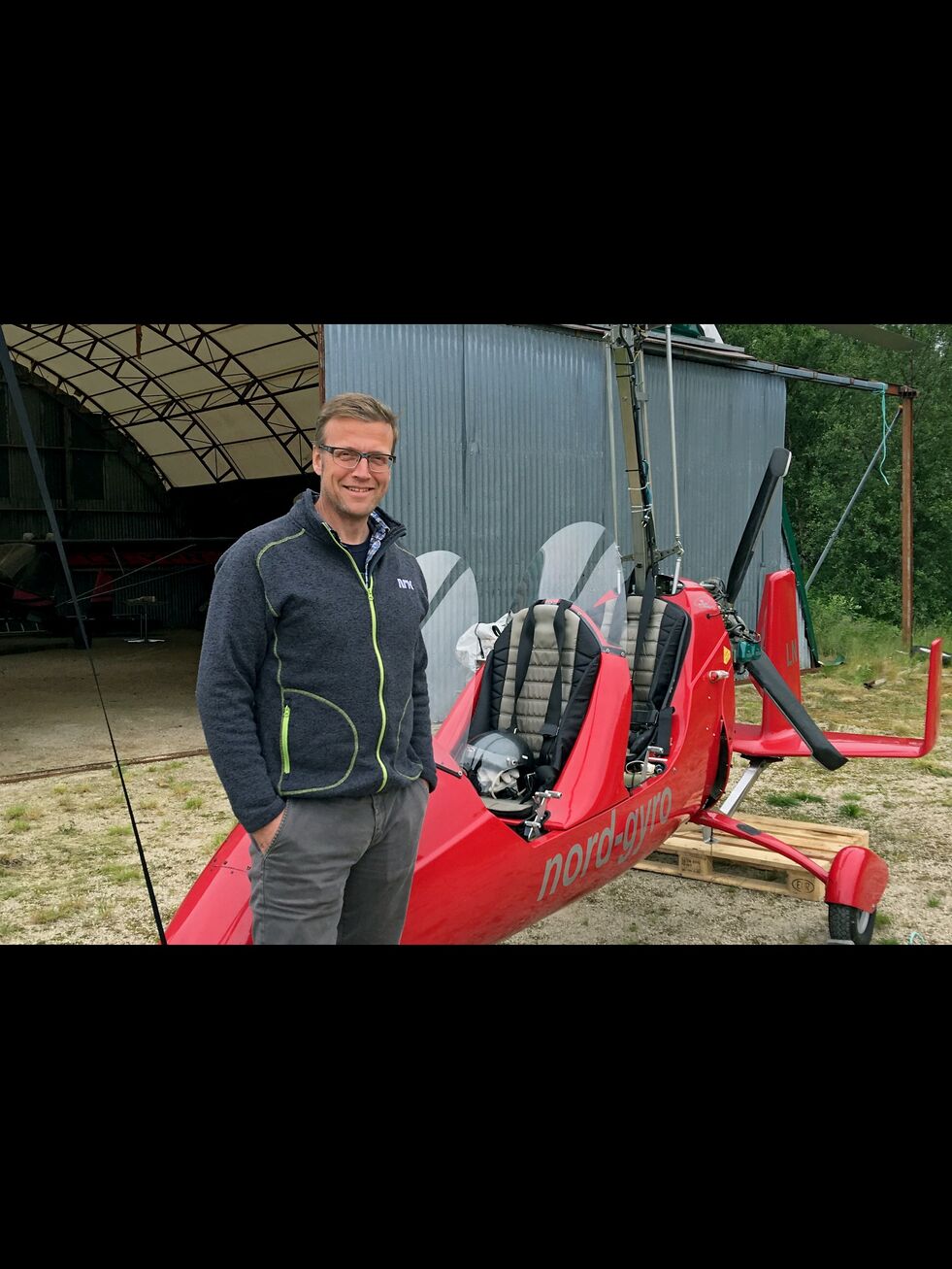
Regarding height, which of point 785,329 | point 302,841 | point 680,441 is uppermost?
point 785,329

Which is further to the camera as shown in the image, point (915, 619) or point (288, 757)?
point (915, 619)

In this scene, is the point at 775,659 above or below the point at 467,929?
above

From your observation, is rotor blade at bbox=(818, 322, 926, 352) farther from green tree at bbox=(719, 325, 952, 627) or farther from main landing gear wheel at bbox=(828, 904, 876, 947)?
green tree at bbox=(719, 325, 952, 627)

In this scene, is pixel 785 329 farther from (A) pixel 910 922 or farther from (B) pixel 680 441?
(A) pixel 910 922

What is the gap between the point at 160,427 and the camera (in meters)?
17.6

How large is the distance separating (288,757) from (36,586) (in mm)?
14170

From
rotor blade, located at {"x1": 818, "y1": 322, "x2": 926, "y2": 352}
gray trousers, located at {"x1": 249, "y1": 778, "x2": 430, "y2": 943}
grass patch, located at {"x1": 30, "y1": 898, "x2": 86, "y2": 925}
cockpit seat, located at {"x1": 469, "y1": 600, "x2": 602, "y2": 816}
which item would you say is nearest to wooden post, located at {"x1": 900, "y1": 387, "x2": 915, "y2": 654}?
rotor blade, located at {"x1": 818, "y1": 322, "x2": 926, "y2": 352}

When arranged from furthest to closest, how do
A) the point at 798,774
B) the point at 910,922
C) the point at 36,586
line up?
the point at 36,586
the point at 798,774
the point at 910,922

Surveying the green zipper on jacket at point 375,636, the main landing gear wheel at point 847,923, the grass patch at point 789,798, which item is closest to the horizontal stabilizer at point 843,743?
the main landing gear wheel at point 847,923

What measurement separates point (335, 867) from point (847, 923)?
274cm

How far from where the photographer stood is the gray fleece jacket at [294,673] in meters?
1.83

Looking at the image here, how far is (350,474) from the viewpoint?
1.92 meters

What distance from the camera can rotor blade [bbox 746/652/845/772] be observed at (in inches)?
173
